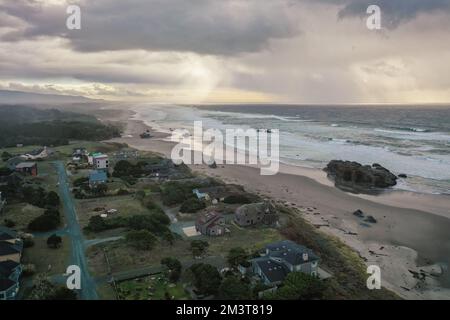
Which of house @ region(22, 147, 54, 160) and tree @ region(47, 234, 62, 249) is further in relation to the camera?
house @ region(22, 147, 54, 160)

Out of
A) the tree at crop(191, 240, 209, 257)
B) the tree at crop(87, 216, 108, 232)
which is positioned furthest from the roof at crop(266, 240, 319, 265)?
the tree at crop(87, 216, 108, 232)

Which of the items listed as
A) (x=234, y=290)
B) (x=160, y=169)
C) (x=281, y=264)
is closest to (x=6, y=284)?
(x=234, y=290)

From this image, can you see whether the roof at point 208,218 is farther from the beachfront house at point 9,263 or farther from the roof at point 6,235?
the roof at point 6,235

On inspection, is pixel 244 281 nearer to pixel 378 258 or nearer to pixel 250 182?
pixel 378 258

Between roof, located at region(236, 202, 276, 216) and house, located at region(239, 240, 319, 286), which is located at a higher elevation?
roof, located at region(236, 202, 276, 216)

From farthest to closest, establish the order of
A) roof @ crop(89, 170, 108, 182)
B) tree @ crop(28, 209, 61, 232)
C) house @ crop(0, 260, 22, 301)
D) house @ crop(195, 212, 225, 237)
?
roof @ crop(89, 170, 108, 182), tree @ crop(28, 209, 61, 232), house @ crop(195, 212, 225, 237), house @ crop(0, 260, 22, 301)

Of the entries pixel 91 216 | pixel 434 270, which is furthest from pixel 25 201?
pixel 434 270

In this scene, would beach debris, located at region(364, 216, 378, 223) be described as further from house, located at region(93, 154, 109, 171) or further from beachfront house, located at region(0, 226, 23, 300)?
house, located at region(93, 154, 109, 171)
